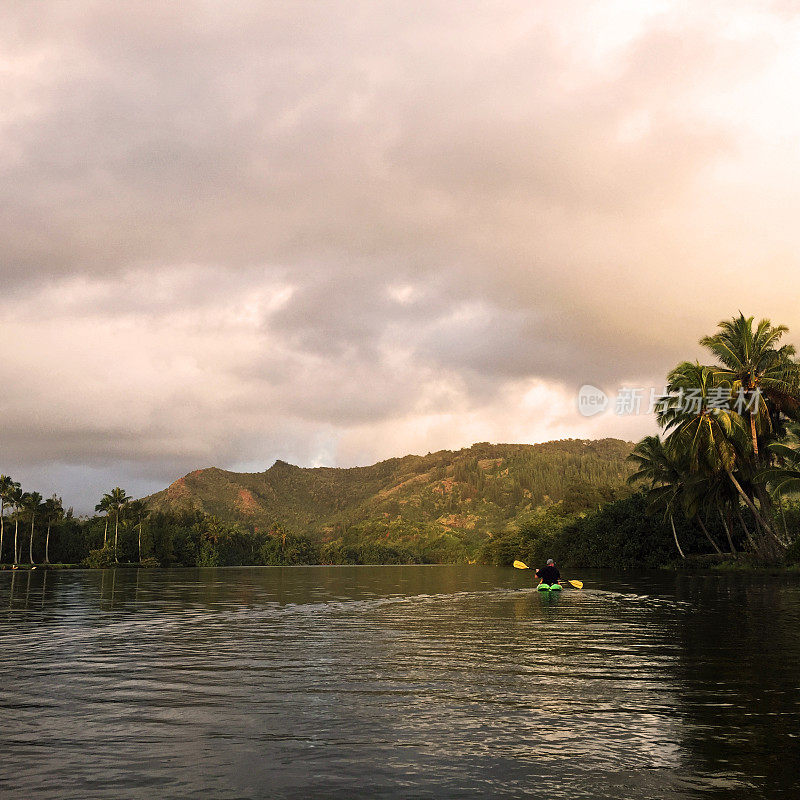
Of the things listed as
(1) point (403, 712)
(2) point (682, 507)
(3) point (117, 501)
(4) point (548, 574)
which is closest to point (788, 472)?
(4) point (548, 574)

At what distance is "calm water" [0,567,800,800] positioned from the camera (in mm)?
7430

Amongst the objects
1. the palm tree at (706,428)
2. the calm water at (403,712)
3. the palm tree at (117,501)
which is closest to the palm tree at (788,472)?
the palm tree at (706,428)

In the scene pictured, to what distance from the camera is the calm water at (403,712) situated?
7.43 metres

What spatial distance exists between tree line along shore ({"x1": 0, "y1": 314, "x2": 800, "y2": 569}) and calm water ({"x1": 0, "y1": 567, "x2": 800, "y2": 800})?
135 ft

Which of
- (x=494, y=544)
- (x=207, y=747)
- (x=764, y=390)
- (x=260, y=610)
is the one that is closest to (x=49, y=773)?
(x=207, y=747)

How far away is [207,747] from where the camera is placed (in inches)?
340

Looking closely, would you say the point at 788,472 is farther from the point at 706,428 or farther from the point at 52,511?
the point at 52,511

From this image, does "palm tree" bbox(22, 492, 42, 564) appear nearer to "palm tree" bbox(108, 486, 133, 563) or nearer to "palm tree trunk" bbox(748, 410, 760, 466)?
"palm tree" bbox(108, 486, 133, 563)

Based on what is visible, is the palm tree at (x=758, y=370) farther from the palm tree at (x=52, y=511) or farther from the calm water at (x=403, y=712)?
the palm tree at (x=52, y=511)

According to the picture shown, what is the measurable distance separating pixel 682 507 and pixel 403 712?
83103 mm

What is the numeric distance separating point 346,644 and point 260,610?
13.2m

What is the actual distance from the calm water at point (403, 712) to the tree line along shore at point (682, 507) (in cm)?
4105

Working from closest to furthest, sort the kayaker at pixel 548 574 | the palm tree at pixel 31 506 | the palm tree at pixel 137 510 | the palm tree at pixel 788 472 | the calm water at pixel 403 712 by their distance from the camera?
the calm water at pixel 403 712, the kayaker at pixel 548 574, the palm tree at pixel 788 472, the palm tree at pixel 31 506, the palm tree at pixel 137 510

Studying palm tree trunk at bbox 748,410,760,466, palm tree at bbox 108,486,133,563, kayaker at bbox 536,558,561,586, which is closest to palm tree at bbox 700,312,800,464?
palm tree trunk at bbox 748,410,760,466
